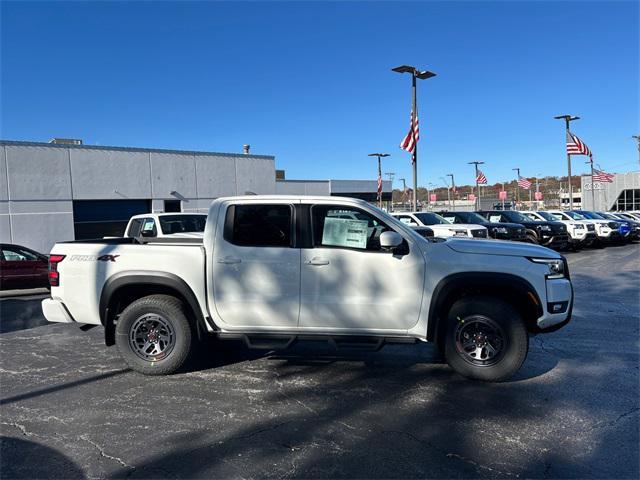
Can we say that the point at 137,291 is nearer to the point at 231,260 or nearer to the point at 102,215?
the point at 231,260

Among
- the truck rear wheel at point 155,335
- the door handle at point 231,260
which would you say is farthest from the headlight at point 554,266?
the truck rear wheel at point 155,335

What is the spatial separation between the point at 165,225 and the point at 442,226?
8.51 meters

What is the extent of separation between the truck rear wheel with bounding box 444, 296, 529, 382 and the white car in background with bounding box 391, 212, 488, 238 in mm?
9209

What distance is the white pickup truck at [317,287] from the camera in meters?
4.84

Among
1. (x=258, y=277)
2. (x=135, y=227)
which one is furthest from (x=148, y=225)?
(x=258, y=277)

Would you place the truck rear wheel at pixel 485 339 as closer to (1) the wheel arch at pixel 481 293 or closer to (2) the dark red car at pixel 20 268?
(1) the wheel arch at pixel 481 293

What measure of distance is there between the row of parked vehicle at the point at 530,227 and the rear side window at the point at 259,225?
8.26 m

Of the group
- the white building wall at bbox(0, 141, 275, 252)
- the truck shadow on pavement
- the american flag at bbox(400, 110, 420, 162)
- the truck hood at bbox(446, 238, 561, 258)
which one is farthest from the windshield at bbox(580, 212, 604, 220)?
the truck shadow on pavement

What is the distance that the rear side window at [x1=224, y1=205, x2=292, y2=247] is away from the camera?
5.12 meters

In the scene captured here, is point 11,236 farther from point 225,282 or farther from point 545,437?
point 545,437

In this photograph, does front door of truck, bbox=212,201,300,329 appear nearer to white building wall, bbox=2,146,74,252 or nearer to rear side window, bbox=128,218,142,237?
rear side window, bbox=128,218,142,237

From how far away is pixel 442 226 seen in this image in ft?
51.7

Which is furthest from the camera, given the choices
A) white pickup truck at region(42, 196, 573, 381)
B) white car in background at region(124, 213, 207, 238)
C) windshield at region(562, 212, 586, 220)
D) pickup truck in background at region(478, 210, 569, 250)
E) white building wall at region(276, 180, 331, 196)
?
white building wall at region(276, 180, 331, 196)

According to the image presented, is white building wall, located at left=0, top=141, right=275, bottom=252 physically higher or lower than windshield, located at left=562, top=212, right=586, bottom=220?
higher
